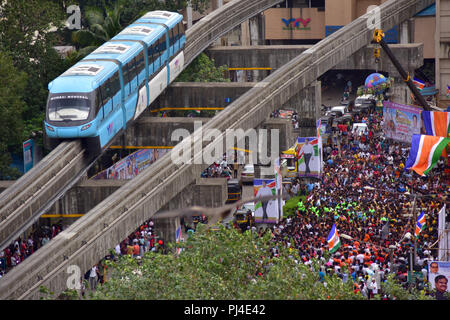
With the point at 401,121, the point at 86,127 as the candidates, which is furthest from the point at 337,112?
the point at 86,127

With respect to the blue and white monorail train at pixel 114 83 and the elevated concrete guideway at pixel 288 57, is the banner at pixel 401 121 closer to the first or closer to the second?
the blue and white monorail train at pixel 114 83

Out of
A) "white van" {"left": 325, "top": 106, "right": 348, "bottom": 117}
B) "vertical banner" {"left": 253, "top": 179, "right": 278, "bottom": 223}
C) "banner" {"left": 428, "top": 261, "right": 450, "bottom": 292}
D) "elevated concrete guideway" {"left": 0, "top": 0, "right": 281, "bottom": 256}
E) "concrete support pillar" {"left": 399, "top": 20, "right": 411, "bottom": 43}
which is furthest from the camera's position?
"concrete support pillar" {"left": 399, "top": 20, "right": 411, "bottom": 43}

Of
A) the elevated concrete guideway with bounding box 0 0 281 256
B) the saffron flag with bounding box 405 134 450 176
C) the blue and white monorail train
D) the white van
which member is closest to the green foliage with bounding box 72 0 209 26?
the blue and white monorail train

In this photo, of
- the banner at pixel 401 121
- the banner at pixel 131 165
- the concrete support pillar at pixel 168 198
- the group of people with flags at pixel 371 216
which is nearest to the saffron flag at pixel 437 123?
the group of people with flags at pixel 371 216

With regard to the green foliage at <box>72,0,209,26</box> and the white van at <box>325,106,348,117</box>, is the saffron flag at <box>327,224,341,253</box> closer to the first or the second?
the white van at <box>325,106,348,117</box>

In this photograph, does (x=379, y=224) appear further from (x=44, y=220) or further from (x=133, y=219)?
(x=44, y=220)
